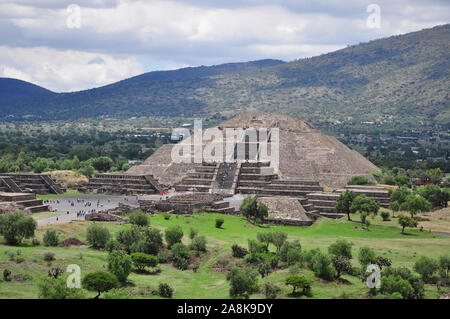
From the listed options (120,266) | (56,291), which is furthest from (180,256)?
(56,291)

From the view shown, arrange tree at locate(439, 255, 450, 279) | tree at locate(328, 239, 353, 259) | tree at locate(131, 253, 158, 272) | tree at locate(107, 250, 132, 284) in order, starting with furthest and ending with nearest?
1. tree at locate(328, 239, 353, 259)
2. tree at locate(131, 253, 158, 272)
3. tree at locate(439, 255, 450, 279)
4. tree at locate(107, 250, 132, 284)

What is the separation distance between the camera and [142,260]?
4934 centimetres

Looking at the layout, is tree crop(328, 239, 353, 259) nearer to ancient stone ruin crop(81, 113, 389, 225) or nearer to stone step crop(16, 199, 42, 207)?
ancient stone ruin crop(81, 113, 389, 225)

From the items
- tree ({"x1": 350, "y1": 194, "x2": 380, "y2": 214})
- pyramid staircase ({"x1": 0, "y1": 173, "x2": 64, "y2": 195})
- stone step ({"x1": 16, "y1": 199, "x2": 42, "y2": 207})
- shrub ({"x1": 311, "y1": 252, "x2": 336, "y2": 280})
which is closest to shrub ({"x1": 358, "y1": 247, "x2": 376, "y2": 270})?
shrub ({"x1": 311, "y1": 252, "x2": 336, "y2": 280})

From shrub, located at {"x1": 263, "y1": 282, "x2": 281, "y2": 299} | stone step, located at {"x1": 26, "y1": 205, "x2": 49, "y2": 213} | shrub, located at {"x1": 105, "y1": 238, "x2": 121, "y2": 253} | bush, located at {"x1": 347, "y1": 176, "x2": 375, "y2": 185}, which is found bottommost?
shrub, located at {"x1": 263, "y1": 282, "x2": 281, "y2": 299}

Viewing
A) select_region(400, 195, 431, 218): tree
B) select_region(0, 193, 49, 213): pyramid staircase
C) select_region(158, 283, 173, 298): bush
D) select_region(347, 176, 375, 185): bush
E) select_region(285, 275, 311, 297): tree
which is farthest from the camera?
select_region(347, 176, 375, 185): bush

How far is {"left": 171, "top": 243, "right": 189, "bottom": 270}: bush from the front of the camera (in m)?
51.4

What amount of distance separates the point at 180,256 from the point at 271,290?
12.2 metres

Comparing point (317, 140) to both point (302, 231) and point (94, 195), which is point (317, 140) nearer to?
point (94, 195)

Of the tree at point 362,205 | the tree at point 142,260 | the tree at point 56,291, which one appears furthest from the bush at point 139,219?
the tree at point 362,205

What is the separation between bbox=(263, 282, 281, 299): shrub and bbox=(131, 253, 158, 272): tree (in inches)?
404

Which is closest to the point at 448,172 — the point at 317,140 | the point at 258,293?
the point at 317,140

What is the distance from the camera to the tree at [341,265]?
4672 cm
